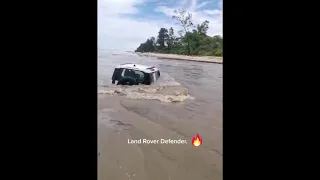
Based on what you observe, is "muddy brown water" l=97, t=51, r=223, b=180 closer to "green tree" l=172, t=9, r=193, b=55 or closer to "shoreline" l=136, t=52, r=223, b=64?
"shoreline" l=136, t=52, r=223, b=64

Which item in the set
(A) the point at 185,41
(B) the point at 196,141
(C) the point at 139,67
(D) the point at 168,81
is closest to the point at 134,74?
(C) the point at 139,67

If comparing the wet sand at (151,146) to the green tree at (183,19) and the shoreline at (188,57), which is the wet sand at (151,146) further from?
the green tree at (183,19)

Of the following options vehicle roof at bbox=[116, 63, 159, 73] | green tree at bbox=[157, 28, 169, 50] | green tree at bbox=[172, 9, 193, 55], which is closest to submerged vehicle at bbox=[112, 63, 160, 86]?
vehicle roof at bbox=[116, 63, 159, 73]

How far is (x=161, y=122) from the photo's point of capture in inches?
48.5

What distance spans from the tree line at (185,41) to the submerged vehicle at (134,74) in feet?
0.25

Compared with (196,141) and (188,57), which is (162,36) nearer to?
(188,57)

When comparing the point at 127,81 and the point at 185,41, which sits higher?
the point at 185,41

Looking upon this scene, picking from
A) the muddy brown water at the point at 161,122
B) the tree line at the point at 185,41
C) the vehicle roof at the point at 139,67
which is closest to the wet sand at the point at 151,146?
the muddy brown water at the point at 161,122

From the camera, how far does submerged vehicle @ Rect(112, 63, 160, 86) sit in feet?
4.05

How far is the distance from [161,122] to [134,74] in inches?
9.0
